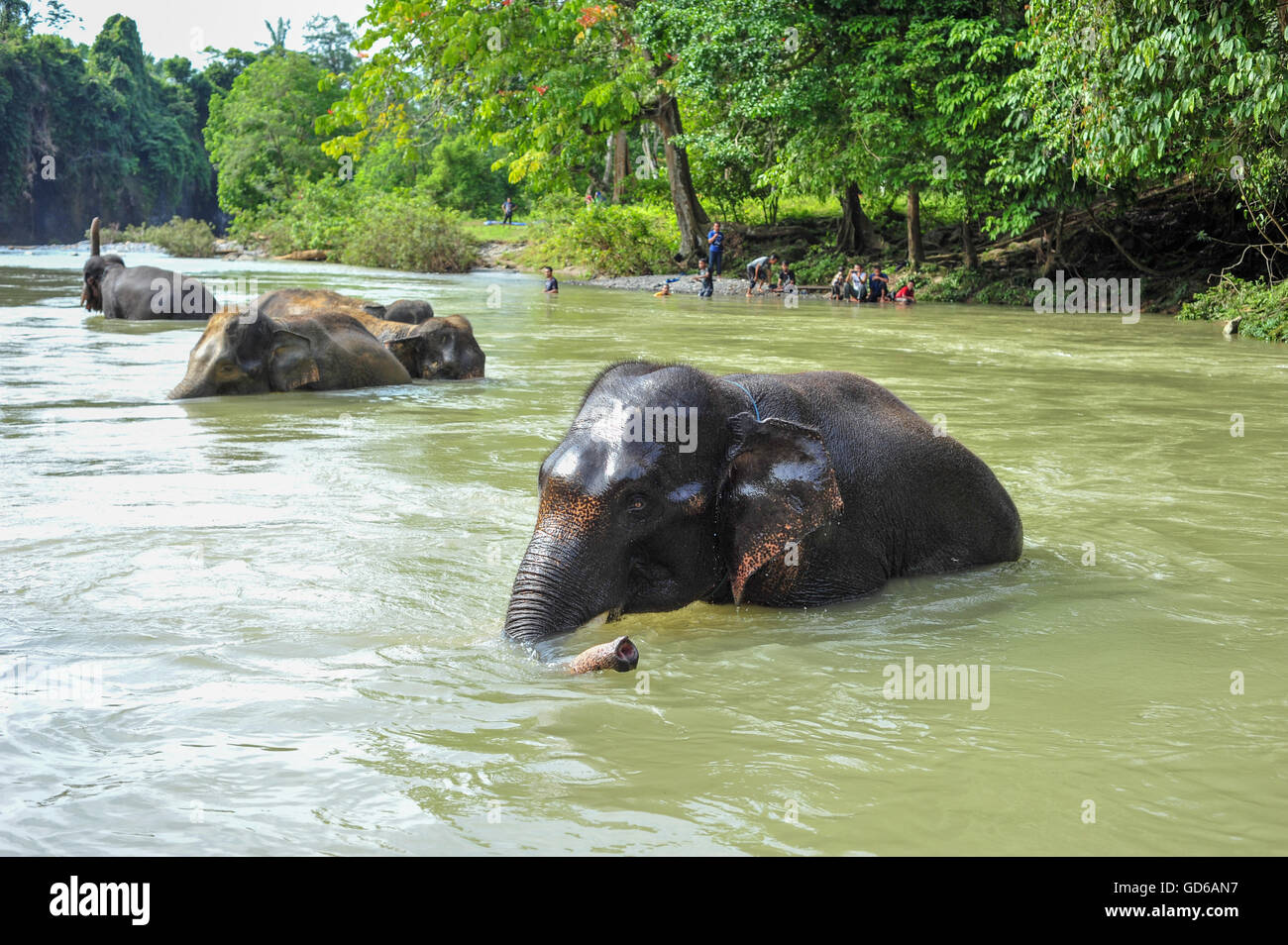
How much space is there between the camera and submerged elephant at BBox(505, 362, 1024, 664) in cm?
479

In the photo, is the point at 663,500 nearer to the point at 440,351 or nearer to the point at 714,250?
the point at 440,351

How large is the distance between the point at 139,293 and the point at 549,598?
18136mm

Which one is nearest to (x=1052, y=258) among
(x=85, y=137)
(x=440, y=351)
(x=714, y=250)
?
(x=714, y=250)

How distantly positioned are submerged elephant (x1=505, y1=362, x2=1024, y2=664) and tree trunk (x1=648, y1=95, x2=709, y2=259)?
3270 centimetres

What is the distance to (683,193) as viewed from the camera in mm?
39188

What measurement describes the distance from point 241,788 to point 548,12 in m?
29.0

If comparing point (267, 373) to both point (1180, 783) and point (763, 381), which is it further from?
point (1180, 783)

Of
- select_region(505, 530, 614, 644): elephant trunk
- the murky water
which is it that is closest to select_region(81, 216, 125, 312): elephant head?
→ the murky water

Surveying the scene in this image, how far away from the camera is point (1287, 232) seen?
2169cm

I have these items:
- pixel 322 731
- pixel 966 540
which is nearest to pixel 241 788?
pixel 322 731

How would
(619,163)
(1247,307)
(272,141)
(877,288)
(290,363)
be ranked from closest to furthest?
1. (290,363)
2. (1247,307)
3. (877,288)
4. (619,163)
5. (272,141)

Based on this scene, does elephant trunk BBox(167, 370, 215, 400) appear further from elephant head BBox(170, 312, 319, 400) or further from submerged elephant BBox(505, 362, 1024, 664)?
submerged elephant BBox(505, 362, 1024, 664)

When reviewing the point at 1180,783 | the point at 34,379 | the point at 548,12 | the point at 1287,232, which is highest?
the point at 548,12

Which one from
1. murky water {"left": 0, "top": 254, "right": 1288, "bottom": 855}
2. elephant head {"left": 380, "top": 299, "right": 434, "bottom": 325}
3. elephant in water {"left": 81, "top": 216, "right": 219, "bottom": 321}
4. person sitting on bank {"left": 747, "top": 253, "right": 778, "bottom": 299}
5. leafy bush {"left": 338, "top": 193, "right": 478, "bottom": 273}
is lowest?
murky water {"left": 0, "top": 254, "right": 1288, "bottom": 855}
